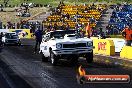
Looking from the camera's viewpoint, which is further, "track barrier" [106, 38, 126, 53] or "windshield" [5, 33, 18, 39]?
"windshield" [5, 33, 18, 39]

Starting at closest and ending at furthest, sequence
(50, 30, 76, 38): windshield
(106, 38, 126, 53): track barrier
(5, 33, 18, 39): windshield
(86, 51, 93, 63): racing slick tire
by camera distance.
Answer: (86, 51, 93, 63): racing slick tire
(50, 30, 76, 38): windshield
(106, 38, 126, 53): track barrier
(5, 33, 18, 39): windshield

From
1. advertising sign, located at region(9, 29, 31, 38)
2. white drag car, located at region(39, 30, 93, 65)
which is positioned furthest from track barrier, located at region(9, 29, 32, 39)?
white drag car, located at region(39, 30, 93, 65)

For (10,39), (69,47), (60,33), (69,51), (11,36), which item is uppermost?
(60,33)

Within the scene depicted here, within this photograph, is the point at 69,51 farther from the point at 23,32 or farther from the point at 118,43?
the point at 23,32

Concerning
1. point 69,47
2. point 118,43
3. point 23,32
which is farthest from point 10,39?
point 69,47

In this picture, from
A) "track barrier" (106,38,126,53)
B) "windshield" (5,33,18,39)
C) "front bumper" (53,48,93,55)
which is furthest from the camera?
"windshield" (5,33,18,39)

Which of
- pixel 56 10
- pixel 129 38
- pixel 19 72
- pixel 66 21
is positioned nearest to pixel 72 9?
pixel 56 10

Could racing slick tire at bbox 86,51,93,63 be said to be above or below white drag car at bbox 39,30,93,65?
below

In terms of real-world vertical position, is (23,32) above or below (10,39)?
below

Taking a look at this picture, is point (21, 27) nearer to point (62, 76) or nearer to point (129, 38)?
point (129, 38)

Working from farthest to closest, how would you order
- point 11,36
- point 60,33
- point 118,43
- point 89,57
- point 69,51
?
point 11,36, point 118,43, point 60,33, point 89,57, point 69,51

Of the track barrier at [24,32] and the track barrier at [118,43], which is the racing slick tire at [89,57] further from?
the track barrier at [24,32]

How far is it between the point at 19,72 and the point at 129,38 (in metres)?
9.10

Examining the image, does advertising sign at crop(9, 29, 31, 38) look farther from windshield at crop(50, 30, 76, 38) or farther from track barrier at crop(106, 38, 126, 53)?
windshield at crop(50, 30, 76, 38)
